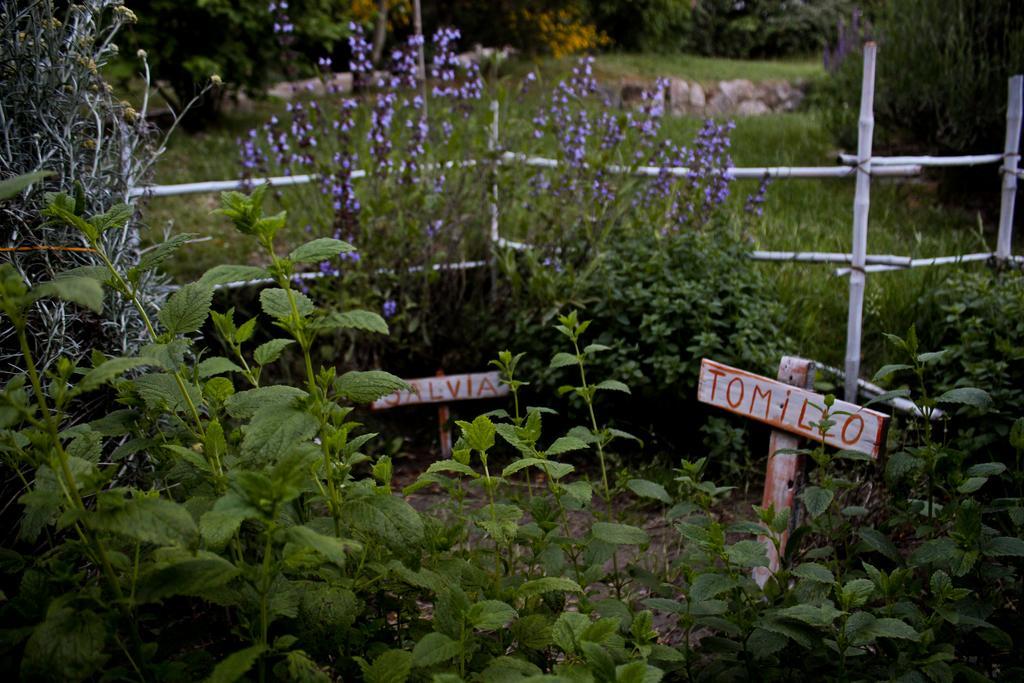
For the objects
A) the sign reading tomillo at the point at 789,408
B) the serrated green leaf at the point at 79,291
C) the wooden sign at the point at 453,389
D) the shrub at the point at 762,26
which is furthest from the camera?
the shrub at the point at 762,26

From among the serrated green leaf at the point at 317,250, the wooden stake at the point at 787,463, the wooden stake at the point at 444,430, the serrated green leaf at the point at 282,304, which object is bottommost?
the wooden stake at the point at 444,430

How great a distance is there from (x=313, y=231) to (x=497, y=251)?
0.82 metres

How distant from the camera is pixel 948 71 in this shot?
543 centimetres

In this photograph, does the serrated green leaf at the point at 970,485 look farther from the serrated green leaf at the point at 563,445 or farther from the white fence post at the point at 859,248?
the white fence post at the point at 859,248

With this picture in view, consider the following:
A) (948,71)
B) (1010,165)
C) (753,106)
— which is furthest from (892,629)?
(753,106)

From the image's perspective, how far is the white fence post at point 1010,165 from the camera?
350cm

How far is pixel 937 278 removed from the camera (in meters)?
3.68

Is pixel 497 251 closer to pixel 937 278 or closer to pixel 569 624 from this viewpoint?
pixel 937 278

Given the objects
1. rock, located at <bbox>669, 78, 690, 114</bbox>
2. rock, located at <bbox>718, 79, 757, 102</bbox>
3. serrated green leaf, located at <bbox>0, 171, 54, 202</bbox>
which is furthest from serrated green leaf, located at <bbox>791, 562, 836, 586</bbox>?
rock, located at <bbox>718, 79, 757, 102</bbox>

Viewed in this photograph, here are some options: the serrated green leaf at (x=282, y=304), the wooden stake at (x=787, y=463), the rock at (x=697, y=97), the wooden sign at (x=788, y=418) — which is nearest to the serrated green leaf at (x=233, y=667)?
the serrated green leaf at (x=282, y=304)

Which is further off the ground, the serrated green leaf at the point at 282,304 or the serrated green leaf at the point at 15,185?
the serrated green leaf at the point at 15,185

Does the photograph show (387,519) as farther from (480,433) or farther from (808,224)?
(808,224)

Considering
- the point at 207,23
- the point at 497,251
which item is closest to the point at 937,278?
the point at 497,251

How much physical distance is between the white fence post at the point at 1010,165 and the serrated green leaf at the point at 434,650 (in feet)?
10.6
